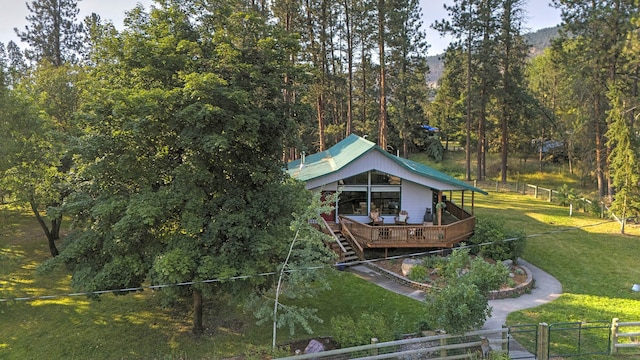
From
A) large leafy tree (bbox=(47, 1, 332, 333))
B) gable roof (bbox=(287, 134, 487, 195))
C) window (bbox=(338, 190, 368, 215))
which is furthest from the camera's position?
window (bbox=(338, 190, 368, 215))

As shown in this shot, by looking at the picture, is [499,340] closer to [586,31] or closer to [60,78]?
[586,31]

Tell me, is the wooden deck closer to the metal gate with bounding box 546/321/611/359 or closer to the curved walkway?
the curved walkway

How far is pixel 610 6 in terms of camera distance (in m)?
24.7

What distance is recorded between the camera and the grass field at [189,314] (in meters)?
11.4

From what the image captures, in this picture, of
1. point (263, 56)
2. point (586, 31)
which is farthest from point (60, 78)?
point (586, 31)

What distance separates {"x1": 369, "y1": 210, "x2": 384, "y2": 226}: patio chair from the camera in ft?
60.7

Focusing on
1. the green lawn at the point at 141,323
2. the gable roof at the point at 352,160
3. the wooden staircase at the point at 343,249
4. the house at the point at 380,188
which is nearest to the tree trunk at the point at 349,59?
the gable roof at the point at 352,160

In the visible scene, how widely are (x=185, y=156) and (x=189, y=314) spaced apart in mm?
5608

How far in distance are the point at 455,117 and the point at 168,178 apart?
42.8 metres

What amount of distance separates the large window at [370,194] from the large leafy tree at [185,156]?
7.52 meters

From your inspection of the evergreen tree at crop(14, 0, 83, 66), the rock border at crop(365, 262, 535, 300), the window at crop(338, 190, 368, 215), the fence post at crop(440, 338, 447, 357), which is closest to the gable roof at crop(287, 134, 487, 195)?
the window at crop(338, 190, 368, 215)

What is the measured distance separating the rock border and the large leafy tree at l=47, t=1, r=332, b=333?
5736 mm

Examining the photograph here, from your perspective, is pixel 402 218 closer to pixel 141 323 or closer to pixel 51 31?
pixel 141 323

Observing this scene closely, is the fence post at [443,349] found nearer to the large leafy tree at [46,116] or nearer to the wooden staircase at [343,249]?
the wooden staircase at [343,249]
